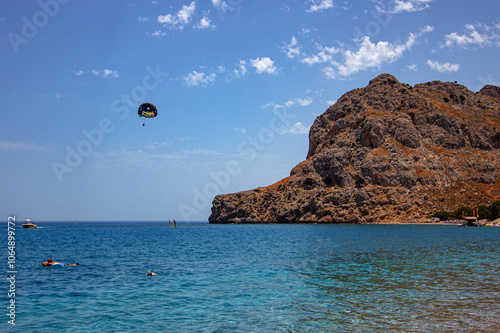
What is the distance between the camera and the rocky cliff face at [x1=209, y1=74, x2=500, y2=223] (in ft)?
445

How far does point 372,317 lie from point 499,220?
109 meters

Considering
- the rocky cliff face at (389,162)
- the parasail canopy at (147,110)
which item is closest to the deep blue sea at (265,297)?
the parasail canopy at (147,110)

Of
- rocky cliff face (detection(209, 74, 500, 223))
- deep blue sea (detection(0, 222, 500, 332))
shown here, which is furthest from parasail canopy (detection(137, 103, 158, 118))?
rocky cliff face (detection(209, 74, 500, 223))

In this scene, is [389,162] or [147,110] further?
[389,162]

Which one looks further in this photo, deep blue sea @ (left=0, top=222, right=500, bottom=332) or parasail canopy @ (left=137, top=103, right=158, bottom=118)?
parasail canopy @ (left=137, top=103, right=158, bottom=118)

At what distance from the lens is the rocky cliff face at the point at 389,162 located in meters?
136

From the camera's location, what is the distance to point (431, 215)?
12438 centimetres

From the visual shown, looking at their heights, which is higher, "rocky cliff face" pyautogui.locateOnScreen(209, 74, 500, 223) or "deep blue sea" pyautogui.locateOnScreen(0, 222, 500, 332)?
"rocky cliff face" pyautogui.locateOnScreen(209, 74, 500, 223)

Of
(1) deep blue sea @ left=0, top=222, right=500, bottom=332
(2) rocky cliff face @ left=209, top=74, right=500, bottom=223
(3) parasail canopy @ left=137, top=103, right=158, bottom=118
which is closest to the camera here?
(1) deep blue sea @ left=0, top=222, right=500, bottom=332

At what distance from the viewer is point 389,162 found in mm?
146125
